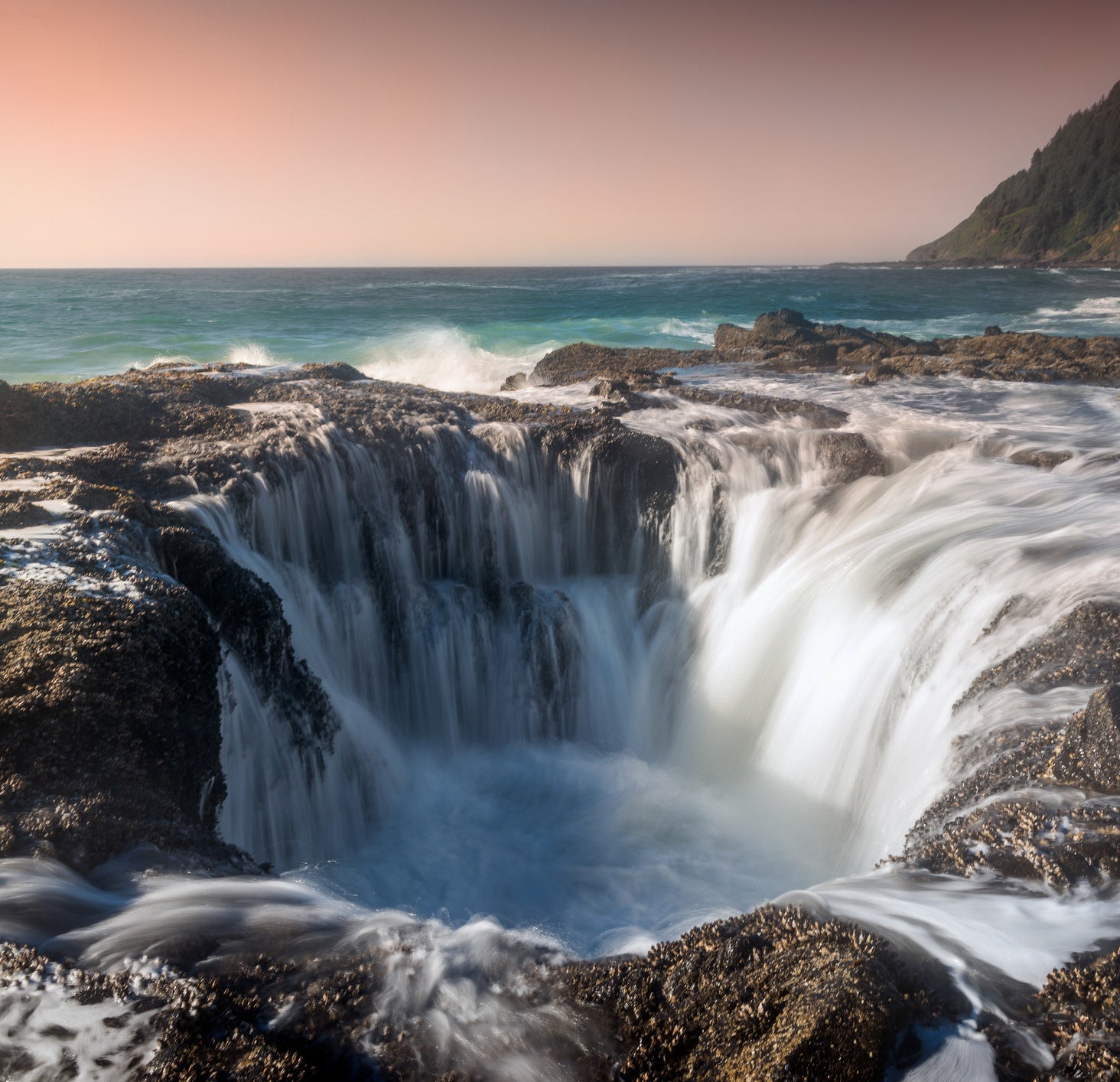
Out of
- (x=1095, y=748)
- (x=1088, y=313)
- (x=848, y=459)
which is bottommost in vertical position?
(x=1095, y=748)

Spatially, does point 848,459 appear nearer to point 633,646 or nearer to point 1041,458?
point 1041,458

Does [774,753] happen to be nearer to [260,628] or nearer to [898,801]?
[898,801]

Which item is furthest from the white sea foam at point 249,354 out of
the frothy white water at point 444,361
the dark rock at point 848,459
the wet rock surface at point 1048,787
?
the wet rock surface at point 1048,787

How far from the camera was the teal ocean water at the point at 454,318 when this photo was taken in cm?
2783

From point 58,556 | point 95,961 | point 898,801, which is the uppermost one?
point 58,556

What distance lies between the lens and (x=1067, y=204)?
3873 inches

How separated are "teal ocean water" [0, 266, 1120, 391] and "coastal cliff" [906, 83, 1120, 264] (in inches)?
1054

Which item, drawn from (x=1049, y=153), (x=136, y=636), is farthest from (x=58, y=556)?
(x=1049, y=153)

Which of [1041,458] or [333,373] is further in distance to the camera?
[333,373]

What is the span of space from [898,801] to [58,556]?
260 inches

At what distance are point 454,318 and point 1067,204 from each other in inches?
3842

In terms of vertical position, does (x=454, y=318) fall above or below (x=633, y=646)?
above

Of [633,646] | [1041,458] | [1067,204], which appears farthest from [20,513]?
[1067,204]

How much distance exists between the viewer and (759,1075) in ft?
8.09
